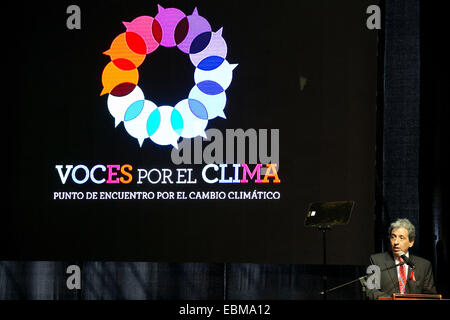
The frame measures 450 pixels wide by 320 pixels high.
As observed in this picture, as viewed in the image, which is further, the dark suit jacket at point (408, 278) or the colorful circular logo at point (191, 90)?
the colorful circular logo at point (191, 90)

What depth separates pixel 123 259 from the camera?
614cm

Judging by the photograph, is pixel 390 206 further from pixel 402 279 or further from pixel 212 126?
pixel 212 126

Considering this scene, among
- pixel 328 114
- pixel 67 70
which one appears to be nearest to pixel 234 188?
pixel 328 114

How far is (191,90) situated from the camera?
616cm

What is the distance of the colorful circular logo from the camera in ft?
20.0

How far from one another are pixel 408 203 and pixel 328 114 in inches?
40.2

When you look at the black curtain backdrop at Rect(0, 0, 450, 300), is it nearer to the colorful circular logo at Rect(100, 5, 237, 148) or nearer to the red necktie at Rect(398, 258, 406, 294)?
the red necktie at Rect(398, 258, 406, 294)

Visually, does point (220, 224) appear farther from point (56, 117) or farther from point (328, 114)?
point (56, 117)

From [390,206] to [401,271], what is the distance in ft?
3.24

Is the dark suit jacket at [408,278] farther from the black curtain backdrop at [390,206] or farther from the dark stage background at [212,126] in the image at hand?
the dark stage background at [212,126]

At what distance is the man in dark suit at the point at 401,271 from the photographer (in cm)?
498

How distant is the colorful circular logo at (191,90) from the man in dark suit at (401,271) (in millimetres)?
1910

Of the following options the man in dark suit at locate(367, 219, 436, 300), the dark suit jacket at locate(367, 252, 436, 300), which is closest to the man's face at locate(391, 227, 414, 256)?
the man in dark suit at locate(367, 219, 436, 300)

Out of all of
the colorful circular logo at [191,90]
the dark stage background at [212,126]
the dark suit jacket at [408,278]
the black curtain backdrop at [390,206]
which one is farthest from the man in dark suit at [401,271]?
the colorful circular logo at [191,90]
